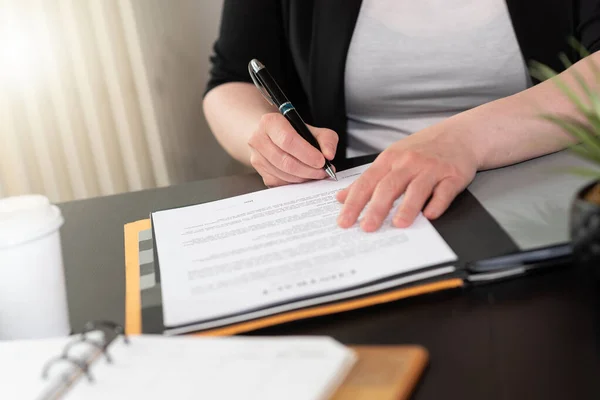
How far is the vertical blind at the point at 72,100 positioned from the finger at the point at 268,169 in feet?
3.07

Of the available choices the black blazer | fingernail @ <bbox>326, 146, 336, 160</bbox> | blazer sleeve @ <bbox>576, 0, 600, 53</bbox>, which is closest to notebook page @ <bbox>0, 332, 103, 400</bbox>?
fingernail @ <bbox>326, 146, 336, 160</bbox>

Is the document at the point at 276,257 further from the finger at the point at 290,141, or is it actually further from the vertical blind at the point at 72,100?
the vertical blind at the point at 72,100

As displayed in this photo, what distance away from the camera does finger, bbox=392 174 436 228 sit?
2.26 ft

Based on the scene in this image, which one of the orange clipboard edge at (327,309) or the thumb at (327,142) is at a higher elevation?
the thumb at (327,142)

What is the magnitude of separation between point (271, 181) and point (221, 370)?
45cm

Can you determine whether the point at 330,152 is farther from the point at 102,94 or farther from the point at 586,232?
the point at 102,94

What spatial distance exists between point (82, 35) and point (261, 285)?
4.17 feet

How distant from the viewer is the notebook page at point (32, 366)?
0.51 meters

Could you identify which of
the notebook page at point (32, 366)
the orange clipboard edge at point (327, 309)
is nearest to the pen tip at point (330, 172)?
the orange clipboard edge at point (327, 309)

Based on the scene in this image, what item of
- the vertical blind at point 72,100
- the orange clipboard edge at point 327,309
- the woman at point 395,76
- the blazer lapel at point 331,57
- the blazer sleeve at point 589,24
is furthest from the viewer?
the vertical blind at point 72,100

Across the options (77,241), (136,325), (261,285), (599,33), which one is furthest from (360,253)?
(599,33)

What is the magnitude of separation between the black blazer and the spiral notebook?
0.74 metres

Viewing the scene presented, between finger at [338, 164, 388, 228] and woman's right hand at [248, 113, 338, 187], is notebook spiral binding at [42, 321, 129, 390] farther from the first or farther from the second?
woman's right hand at [248, 113, 338, 187]

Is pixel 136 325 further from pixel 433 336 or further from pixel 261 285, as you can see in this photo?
pixel 433 336
